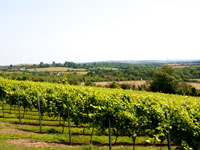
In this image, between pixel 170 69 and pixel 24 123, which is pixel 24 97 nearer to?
pixel 24 123

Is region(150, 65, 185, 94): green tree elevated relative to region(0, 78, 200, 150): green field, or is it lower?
lower

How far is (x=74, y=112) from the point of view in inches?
424

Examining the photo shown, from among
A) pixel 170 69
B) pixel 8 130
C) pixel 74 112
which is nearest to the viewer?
pixel 74 112

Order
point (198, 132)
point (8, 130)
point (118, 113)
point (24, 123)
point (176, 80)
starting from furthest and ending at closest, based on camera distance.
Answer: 1. point (176, 80)
2. point (24, 123)
3. point (8, 130)
4. point (118, 113)
5. point (198, 132)

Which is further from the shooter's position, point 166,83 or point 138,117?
point 166,83

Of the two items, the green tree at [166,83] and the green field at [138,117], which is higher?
the green field at [138,117]

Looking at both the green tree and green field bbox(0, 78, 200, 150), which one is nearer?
green field bbox(0, 78, 200, 150)

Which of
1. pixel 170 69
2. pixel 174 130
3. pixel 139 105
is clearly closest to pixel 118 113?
pixel 139 105

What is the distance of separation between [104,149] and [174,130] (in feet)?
13.1

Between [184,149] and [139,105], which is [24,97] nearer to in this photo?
[139,105]

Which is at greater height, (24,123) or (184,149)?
(184,149)

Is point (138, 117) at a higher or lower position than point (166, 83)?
higher

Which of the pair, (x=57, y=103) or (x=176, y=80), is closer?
(x=57, y=103)

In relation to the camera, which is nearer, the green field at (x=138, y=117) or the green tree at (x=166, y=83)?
the green field at (x=138, y=117)
